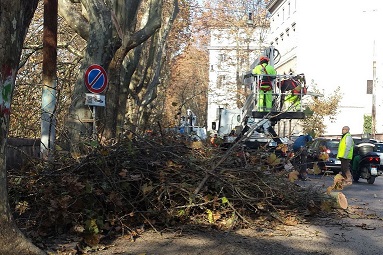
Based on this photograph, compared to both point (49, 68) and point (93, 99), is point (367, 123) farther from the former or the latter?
point (49, 68)

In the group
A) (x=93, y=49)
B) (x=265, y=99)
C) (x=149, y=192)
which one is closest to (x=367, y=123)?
(x=265, y=99)

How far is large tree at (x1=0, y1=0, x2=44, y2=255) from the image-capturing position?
564 cm

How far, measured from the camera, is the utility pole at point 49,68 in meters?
11.3

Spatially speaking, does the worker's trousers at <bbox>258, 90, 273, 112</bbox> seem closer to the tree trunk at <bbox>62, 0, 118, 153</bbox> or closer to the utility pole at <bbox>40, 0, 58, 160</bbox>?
the tree trunk at <bbox>62, 0, 118, 153</bbox>

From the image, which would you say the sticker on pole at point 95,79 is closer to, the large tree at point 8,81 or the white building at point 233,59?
the large tree at point 8,81

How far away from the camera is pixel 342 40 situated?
52.1 m

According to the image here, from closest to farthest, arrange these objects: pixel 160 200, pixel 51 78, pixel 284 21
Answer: pixel 160 200
pixel 51 78
pixel 284 21

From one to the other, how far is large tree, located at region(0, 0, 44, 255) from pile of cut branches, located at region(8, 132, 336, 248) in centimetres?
143

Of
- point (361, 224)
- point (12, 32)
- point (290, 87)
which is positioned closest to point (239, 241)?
point (361, 224)

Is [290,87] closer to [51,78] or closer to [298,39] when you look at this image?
[51,78]

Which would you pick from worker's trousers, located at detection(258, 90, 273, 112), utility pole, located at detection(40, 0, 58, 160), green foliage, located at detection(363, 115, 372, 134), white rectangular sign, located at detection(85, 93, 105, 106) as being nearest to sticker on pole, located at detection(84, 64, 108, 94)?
white rectangular sign, located at detection(85, 93, 105, 106)

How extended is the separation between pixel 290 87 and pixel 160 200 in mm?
8713

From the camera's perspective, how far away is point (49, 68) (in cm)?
1157

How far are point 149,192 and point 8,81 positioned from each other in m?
2.87
